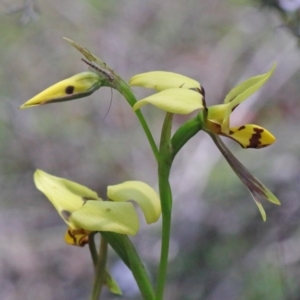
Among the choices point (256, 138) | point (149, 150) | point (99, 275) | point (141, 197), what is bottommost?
point (149, 150)

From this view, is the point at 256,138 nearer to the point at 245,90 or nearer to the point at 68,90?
the point at 245,90

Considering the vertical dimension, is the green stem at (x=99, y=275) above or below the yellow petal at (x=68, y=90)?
below

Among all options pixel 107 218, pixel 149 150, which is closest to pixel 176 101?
pixel 107 218

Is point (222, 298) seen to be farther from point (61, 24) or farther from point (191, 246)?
point (61, 24)

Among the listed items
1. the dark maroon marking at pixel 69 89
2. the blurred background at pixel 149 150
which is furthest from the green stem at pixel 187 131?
the blurred background at pixel 149 150

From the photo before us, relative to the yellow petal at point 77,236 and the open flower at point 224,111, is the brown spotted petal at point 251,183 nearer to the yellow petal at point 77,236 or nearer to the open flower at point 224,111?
the open flower at point 224,111

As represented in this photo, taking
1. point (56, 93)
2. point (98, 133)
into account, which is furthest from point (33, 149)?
point (56, 93)
